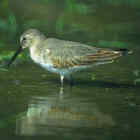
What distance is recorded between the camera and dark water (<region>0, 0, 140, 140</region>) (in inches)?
391

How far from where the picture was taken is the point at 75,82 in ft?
44.5

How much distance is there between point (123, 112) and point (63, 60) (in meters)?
2.85

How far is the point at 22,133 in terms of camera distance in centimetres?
966

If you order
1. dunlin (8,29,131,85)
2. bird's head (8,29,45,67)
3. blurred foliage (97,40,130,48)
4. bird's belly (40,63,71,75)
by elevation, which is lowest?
bird's belly (40,63,71,75)

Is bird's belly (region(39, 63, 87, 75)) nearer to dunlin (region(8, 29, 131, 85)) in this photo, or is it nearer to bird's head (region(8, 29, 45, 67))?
dunlin (region(8, 29, 131, 85))

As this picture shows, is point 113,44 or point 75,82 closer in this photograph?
point 75,82

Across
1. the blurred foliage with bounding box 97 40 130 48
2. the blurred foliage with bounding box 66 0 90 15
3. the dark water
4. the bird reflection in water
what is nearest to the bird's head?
the dark water

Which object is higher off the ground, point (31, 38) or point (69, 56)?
point (31, 38)

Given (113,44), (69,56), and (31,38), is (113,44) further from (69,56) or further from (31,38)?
(69,56)

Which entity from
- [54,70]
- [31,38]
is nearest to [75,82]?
[54,70]

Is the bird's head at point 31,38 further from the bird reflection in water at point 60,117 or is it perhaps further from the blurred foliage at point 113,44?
the blurred foliage at point 113,44

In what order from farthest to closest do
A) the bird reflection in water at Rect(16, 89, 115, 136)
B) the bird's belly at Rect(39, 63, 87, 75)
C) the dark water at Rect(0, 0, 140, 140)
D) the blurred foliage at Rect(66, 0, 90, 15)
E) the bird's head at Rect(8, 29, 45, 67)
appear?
the blurred foliage at Rect(66, 0, 90, 15) < the bird's head at Rect(8, 29, 45, 67) < the bird's belly at Rect(39, 63, 87, 75) < the dark water at Rect(0, 0, 140, 140) < the bird reflection in water at Rect(16, 89, 115, 136)

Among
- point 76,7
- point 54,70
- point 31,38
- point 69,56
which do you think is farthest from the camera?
point 76,7

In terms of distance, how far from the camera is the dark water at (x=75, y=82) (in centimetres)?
992
